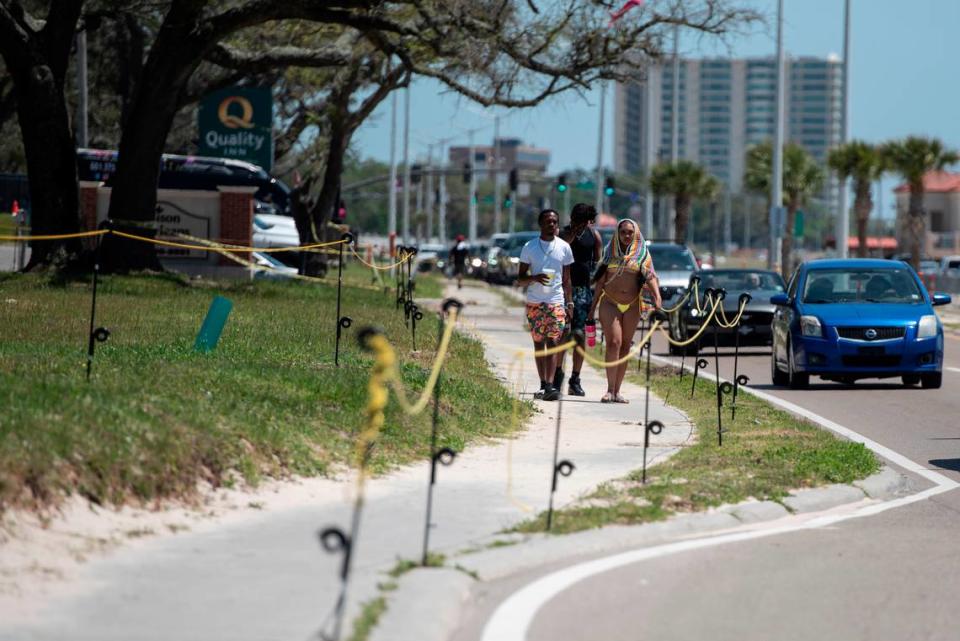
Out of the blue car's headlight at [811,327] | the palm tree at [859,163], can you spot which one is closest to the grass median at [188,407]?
the blue car's headlight at [811,327]

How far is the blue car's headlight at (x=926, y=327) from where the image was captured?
19.7 meters

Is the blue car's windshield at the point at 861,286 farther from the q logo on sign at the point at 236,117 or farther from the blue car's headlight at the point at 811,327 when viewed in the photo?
the q logo on sign at the point at 236,117

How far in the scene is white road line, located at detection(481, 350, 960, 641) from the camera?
7.26 meters

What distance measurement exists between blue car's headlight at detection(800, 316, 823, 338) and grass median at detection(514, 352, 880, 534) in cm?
427

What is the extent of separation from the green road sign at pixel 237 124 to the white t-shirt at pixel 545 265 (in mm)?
26946

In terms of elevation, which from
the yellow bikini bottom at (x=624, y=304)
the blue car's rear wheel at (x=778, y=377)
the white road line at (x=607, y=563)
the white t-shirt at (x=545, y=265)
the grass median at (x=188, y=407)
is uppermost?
the white t-shirt at (x=545, y=265)

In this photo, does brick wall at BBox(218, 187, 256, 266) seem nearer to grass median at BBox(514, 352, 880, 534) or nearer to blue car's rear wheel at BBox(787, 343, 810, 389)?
blue car's rear wheel at BBox(787, 343, 810, 389)

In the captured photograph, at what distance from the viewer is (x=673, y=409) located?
16.4 meters

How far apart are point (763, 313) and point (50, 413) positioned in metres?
18.5

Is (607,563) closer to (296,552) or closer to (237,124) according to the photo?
(296,552)

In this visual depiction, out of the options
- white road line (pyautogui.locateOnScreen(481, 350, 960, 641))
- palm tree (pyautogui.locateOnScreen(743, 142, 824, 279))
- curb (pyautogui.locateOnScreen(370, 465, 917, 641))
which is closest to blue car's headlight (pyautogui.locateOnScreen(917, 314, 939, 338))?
white road line (pyautogui.locateOnScreen(481, 350, 960, 641))

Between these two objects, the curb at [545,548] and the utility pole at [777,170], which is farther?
the utility pole at [777,170]

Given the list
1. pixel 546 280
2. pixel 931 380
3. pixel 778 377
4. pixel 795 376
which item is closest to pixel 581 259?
pixel 546 280

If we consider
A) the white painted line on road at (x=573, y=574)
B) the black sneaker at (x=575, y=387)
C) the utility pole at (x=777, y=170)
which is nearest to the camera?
the white painted line on road at (x=573, y=574)
